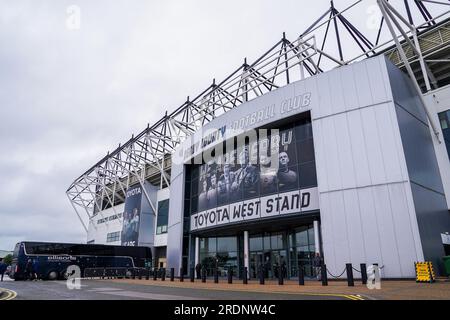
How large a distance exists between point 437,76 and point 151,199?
124ft

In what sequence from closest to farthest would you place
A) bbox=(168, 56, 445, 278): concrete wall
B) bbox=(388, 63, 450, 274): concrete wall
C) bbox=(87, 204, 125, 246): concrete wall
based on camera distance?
1. bbox=(168, 56, 445, 278): concrete wall
2. bbox=(388, 63, 450, 274): concrete wall
3. bbox=(87, 204, 125, 246): concrete wall

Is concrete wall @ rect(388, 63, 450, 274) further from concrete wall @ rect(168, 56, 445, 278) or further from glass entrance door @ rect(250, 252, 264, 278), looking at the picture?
glass entrance door @ rect(250, 252, 264, 278)

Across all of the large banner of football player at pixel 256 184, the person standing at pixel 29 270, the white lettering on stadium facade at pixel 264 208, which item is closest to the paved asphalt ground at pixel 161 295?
the white lettering on stadium facade at pixel 264 208

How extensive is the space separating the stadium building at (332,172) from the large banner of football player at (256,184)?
0.26 ft

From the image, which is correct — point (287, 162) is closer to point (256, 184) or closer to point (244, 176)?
point (256, 184)

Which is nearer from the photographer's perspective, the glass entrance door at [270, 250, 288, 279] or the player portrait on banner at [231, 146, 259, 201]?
the glass entrance door at [270, 250, 288, 279]

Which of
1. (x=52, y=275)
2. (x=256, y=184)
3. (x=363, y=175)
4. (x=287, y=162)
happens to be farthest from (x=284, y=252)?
(x=52, y=275)

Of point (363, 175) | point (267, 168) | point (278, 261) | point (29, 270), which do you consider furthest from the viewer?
point (29, 270)

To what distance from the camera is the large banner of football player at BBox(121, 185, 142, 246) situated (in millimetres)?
47094

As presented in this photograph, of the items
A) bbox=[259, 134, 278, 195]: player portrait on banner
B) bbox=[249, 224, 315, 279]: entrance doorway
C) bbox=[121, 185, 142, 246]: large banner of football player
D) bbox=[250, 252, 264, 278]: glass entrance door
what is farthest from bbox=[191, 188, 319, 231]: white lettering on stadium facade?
bbox=[121, 185, 142, 246]: large banner of football player

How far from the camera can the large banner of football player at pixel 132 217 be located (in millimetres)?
47094

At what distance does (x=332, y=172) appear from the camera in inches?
765

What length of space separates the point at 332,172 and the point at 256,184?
19.6 ft

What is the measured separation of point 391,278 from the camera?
1612 cm
